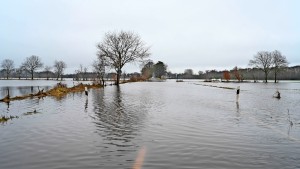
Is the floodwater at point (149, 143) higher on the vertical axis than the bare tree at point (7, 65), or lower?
lower

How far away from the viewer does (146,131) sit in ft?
35.4

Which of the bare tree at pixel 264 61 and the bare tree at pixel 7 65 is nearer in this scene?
the bare tree at pixel 264 61

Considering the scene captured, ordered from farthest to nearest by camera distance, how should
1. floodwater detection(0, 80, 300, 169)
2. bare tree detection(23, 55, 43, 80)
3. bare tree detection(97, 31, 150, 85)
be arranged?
bare tree detection(23, 55, 43, 80) < bare tree detection(97, 31, 150, 85) < floodwater detection(0, 80, 300, 169)

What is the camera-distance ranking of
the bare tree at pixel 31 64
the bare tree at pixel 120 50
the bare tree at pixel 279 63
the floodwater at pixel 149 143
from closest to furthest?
the floodwater at pixel 149 143
the bare tree at pixel 120 50
the bare tree at pixel 279 63
the bare tree at pixel 31 64

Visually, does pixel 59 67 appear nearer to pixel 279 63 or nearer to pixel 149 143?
pixel 279 63

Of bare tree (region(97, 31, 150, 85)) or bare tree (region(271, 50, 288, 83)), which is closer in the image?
bare tree (region(97, 31, 150, 85))

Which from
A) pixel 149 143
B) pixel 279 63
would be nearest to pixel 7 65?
pixel 279 63

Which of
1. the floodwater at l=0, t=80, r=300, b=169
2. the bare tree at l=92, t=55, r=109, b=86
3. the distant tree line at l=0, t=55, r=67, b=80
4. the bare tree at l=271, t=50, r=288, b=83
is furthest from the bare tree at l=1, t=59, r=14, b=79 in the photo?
the floodwater at l=0, t=80, r=300, b=169

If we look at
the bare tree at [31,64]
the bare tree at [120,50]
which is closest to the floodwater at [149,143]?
the bare tree at [120,50]

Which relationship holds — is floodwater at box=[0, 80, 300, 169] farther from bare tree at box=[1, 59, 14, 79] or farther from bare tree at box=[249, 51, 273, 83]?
bare tree at box=[1, 59, 14, 79]

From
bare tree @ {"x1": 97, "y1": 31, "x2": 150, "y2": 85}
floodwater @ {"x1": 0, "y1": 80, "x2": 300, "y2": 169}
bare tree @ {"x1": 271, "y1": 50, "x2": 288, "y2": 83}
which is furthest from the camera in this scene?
bare tree @ {"x1": 271, "y1": 50, "x2": 288, "y2": 83}

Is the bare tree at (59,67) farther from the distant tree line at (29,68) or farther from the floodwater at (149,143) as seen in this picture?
the floodwater at (149,143)

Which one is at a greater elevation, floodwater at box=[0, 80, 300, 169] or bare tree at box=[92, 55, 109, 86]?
bare tree at box=[92, 55, 109, 86]

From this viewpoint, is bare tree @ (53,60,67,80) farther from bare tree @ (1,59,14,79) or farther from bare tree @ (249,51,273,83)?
bare tree @ (249,51,273,83)
